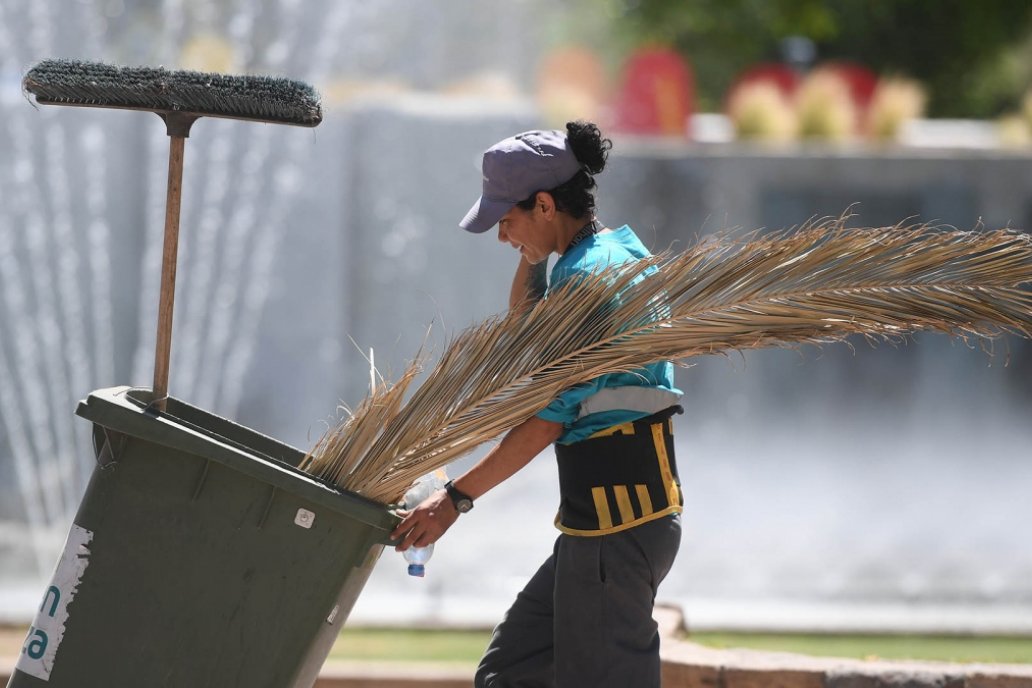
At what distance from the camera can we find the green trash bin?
9.36ft

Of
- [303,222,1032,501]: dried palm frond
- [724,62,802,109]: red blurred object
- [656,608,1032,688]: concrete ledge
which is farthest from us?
[724,62,802,109]: red blurred object

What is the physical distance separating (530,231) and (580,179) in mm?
160

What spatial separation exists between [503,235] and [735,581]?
455cm

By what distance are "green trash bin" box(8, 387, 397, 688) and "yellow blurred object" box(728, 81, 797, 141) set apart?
336 inches

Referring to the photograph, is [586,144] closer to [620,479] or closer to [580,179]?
[580,179]

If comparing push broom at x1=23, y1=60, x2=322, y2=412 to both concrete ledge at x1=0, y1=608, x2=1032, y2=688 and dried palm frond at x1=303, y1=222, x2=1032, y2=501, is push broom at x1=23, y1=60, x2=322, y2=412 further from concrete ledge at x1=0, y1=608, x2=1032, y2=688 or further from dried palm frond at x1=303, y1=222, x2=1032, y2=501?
concrete ledge at x1=0, y1=608, x2=1032, y2=688

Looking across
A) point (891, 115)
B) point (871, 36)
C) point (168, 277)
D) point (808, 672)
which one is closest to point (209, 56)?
point (891, 115)

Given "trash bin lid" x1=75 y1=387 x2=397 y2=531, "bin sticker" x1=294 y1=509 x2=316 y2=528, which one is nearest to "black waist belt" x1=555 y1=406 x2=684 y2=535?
"trash bin lid" x1=75 y1=387 x2=397 y2=531

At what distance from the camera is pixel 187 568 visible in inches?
113

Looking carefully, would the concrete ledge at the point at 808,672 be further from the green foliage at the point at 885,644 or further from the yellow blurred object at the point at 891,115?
the yellow blurred object at the point at 891,115

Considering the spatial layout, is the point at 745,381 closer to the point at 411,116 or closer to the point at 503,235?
the point at 411,116

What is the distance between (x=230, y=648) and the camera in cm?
287

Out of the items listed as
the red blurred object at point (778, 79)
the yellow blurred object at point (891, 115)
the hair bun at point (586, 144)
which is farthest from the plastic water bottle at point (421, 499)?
the red blurred object at point (778, 79)

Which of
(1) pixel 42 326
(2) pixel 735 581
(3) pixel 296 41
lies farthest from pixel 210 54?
(2) pixel 735 581
